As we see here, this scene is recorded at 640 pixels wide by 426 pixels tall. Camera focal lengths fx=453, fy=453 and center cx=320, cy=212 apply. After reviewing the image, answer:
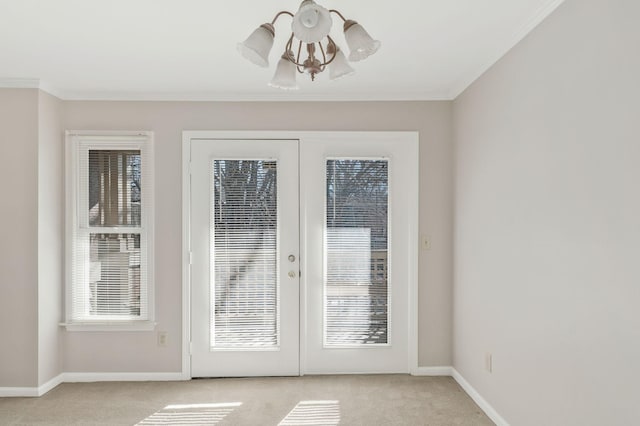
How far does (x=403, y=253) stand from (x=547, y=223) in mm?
1652

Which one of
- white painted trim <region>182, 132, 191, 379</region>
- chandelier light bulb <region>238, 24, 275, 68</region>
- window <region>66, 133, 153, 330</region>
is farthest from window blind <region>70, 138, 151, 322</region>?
chandelier light bulb <region>238, 24, 275, 68</region>

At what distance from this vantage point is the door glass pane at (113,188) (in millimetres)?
3812

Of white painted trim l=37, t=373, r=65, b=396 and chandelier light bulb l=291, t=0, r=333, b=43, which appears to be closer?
chandelier light bulb l=291, t=0, r=333, b=43

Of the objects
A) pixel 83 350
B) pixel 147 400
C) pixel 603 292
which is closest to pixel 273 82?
pixel 603 292

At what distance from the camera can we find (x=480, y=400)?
10.6 ft

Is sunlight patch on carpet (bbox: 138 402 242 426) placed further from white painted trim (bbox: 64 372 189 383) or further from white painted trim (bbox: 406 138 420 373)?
white painted trim (bbox: 406 138 420 373)

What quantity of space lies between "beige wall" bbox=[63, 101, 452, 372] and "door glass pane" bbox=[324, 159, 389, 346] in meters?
0.33

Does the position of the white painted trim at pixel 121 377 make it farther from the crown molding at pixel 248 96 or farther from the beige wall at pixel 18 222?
the crown molding at pixel 248 96

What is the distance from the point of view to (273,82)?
6.93 feet

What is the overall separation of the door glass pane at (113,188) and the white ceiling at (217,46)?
1.68 feet

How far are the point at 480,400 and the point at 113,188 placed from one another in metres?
3.33

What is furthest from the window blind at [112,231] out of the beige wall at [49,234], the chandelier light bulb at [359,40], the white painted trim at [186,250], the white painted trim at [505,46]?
the white painted trim at [505,46]

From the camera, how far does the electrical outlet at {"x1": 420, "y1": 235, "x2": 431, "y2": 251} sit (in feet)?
12.7

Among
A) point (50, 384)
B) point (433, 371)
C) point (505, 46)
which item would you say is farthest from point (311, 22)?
point (50, 384)
